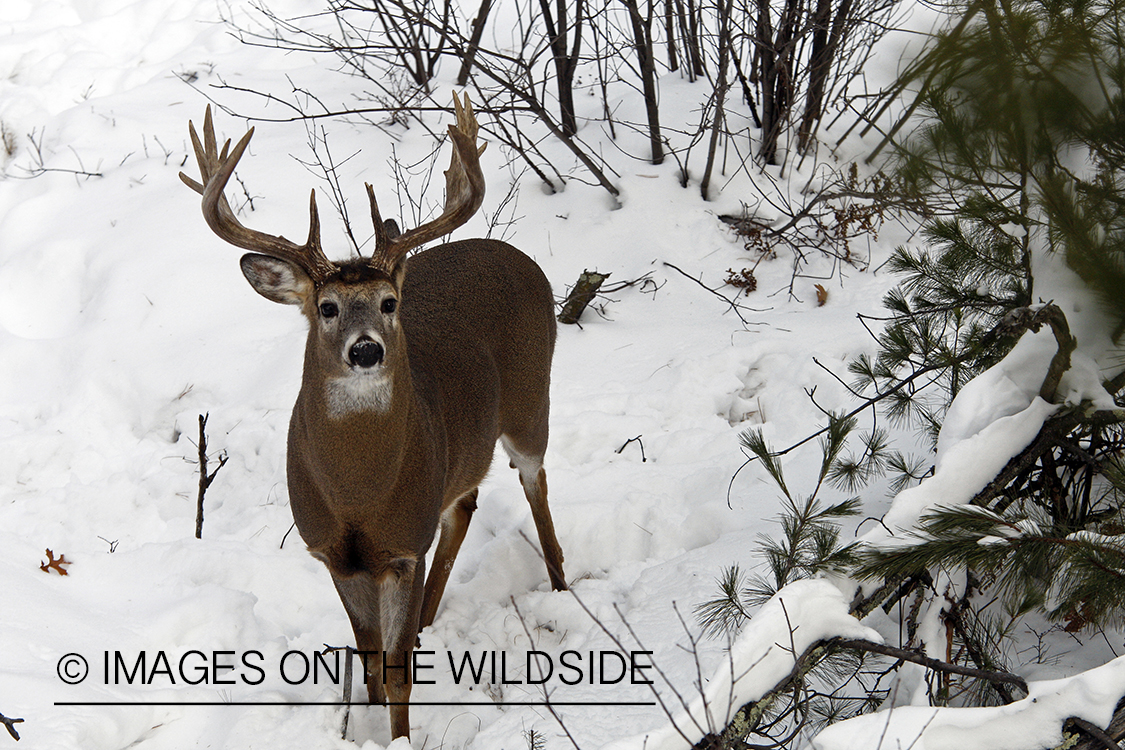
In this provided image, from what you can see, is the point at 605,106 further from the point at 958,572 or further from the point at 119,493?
the point at 958,572

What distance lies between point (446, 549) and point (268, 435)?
1.36 meters

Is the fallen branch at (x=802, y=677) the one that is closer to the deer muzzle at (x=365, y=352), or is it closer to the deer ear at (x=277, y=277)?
the deer muzzle at (x=365, y=352)

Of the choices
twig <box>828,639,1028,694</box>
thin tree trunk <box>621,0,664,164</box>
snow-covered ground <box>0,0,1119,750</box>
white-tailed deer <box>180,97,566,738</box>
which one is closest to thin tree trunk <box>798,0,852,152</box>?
snow-covered ground <box>0,0,1119,750</box>

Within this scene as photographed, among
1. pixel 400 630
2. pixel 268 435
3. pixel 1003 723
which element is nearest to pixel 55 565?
pixel 268 435

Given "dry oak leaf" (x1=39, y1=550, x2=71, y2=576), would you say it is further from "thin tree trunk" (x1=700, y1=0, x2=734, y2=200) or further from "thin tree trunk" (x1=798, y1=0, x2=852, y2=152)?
"thin tree trunk" (x1=798, y1=0, x2=852, y2=152)

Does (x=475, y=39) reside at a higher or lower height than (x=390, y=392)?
higher

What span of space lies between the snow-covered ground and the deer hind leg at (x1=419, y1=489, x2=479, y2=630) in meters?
0.09

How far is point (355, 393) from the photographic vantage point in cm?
283

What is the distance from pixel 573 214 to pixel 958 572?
4303 mm

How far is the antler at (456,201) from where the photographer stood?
2.89 metres

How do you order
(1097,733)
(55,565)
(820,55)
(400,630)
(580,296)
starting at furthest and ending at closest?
(820,55)
(580,296)
(55,565)
(400,630)
(1097,733)

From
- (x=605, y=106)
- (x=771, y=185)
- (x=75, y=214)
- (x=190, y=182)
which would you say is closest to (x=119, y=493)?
(x=190, y=182)

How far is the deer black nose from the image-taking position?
106 inches

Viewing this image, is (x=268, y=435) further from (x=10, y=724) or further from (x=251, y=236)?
(x=10, y=724)
